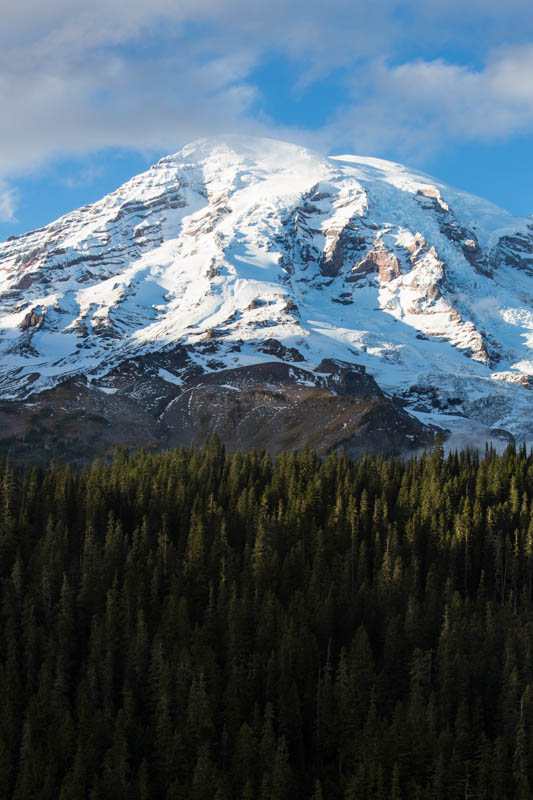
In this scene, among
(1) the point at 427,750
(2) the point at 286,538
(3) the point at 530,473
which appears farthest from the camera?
(3) the point at 530,473

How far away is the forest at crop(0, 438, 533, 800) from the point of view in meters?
93.6

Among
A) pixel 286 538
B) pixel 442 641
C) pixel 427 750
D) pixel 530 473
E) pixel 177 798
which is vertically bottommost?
pixel 177 798

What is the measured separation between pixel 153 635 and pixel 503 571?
2299 inches

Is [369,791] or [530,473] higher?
[530,473]

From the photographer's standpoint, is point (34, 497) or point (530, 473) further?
point (530, 473)

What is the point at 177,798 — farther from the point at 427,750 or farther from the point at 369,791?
the point at 427,750

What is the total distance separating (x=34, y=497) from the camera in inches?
6368

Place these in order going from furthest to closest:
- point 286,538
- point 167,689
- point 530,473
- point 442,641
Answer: point 530,473 < point 286,538 < point 442,641 < point 167,689

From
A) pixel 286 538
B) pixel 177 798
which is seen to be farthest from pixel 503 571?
pixel 177 798

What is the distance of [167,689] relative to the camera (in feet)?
342

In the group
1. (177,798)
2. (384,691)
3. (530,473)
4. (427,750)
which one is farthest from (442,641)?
(530,473)

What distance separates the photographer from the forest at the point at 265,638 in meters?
93.6

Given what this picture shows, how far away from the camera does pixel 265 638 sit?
11581cm

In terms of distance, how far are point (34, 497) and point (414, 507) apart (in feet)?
211
